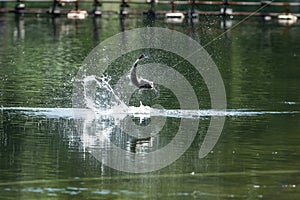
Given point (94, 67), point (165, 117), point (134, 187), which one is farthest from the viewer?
point (94, 67)

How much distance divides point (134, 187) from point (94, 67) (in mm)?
15488

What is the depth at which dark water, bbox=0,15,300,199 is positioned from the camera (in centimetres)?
1550

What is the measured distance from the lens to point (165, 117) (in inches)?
864

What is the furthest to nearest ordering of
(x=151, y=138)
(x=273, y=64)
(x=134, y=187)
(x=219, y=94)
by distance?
(x=273, y=64)
(x=219, y=94)
(x=151, y=138)
(x=134, y=187)

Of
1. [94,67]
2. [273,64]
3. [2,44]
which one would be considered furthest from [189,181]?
[2,44]

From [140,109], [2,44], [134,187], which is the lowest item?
[134,187]

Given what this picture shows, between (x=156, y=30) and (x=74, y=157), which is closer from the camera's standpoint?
(x=74, y=157)

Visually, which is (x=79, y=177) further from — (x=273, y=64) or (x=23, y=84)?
(x=273, y=64)

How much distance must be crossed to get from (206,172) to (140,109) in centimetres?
613

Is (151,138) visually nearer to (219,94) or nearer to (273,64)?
(219,94)

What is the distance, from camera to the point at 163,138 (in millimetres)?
19656

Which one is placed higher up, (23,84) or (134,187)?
(23,84)

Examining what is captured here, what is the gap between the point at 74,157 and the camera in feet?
57.7

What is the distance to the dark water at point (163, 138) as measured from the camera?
15500mm
